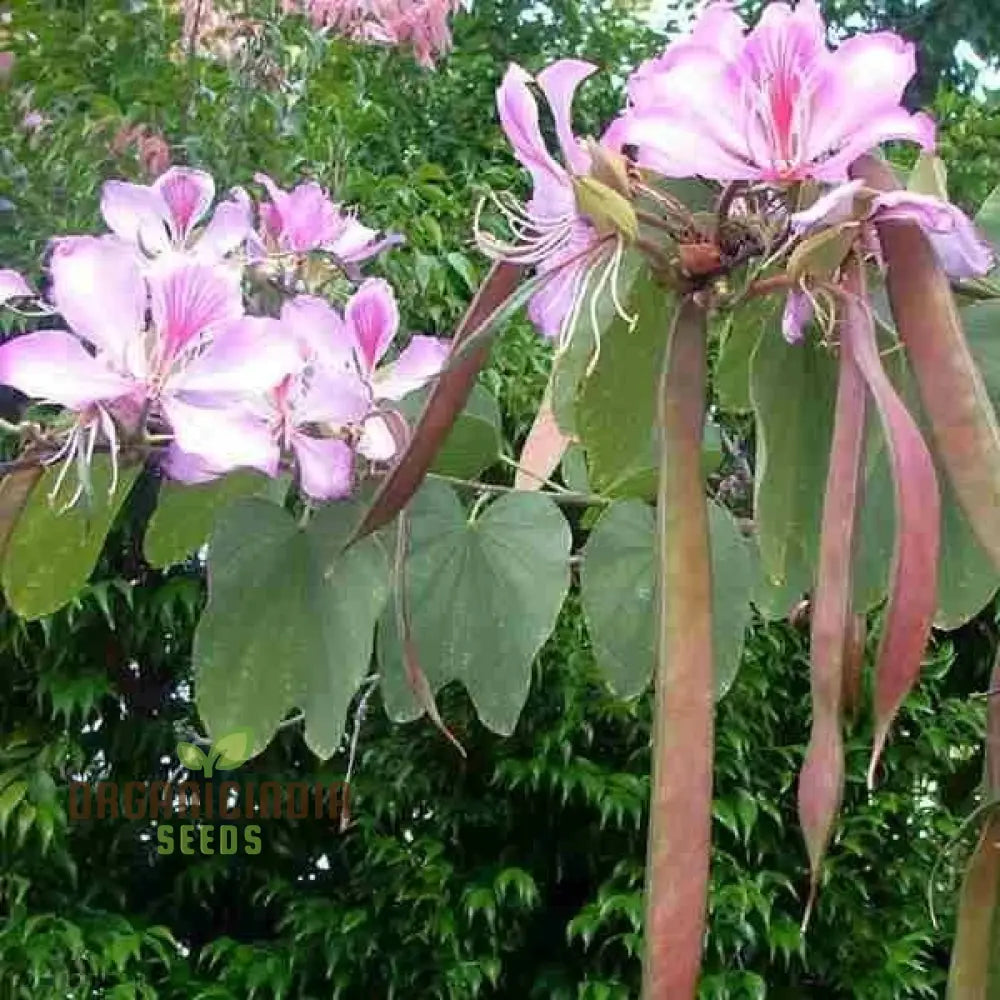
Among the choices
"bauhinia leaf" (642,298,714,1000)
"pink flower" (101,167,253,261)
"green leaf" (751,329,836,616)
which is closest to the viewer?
"bauhinia leaf" (642,298,714,1000)

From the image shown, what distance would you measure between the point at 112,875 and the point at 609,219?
188 centimetres

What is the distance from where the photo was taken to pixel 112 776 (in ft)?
6.79

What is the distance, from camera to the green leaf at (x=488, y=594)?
0.45 m

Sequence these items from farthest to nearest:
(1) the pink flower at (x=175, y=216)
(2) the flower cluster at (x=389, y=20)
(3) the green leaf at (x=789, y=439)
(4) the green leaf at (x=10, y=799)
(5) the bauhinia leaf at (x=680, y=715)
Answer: (2) the flower cluster at (x=389, y=20), (4) the green leaf at (x=10, y=799), (1) the pink flower at (x=175, y=216), (3) the green leaf at (x=789, y=439), (5) the bauhinia leaf at (x=680, y=715)

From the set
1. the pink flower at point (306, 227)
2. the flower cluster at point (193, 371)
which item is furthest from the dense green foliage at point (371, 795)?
the flower cluster at point (193, 371)

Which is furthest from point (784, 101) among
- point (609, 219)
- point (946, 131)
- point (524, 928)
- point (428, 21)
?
point (946, 131)

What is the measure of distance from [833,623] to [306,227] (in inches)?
12.8

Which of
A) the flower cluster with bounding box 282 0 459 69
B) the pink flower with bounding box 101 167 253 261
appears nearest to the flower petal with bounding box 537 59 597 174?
the pink flower with bounding box 101 167 253 261

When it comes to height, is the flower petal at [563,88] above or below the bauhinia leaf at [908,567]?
above

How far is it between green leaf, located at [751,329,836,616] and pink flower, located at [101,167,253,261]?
6.2 inches

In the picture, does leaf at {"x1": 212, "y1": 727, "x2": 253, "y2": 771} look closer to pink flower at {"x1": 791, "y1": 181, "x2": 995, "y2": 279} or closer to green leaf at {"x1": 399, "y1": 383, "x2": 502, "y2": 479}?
green leaf at {"x1": 399, "y1": 383, "x2": 502, "y2": 479}

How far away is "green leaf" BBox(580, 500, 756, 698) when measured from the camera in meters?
0.46

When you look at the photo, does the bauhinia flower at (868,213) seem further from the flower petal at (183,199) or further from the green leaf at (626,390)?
the flower petal at (183,199)

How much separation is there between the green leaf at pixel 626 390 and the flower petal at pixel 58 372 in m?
0.11
